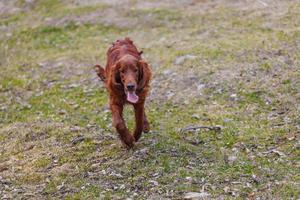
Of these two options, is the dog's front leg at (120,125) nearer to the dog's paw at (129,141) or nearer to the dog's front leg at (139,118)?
the dog's paw at (129,141)

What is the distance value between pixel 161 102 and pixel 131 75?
3077 mm

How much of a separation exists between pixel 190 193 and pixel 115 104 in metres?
1.81

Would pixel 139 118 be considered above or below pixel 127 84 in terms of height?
below

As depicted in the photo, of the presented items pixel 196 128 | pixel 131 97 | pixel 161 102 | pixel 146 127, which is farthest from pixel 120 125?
pixel 161 102

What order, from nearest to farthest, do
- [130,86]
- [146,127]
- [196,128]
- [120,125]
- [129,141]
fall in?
[130,86], [120,125], [129,141], [146,127], [196,128]

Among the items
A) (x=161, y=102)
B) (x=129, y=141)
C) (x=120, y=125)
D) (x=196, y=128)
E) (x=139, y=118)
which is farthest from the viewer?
(x=161, y=102)

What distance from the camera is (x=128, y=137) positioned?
827 cm

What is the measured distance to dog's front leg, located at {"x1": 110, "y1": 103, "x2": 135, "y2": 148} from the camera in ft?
26.8

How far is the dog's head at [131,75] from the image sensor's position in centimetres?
772

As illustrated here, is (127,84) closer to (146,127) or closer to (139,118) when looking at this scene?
(139,118)

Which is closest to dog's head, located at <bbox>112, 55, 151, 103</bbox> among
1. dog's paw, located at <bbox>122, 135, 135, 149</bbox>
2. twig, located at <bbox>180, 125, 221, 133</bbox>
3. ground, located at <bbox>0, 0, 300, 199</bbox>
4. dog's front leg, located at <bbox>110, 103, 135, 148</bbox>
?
dog's front leg, located at <bbox>110, 103, 135, 148</bbox>

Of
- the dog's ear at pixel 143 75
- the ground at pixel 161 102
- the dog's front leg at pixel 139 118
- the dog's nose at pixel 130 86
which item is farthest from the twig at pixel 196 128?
the dog's nose at pixel 130 86

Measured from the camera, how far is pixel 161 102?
1077 centimetres

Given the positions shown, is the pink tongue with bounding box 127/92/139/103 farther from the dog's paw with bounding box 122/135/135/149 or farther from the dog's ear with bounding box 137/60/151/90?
the dog's paw with bounding box 122/135/135/149
